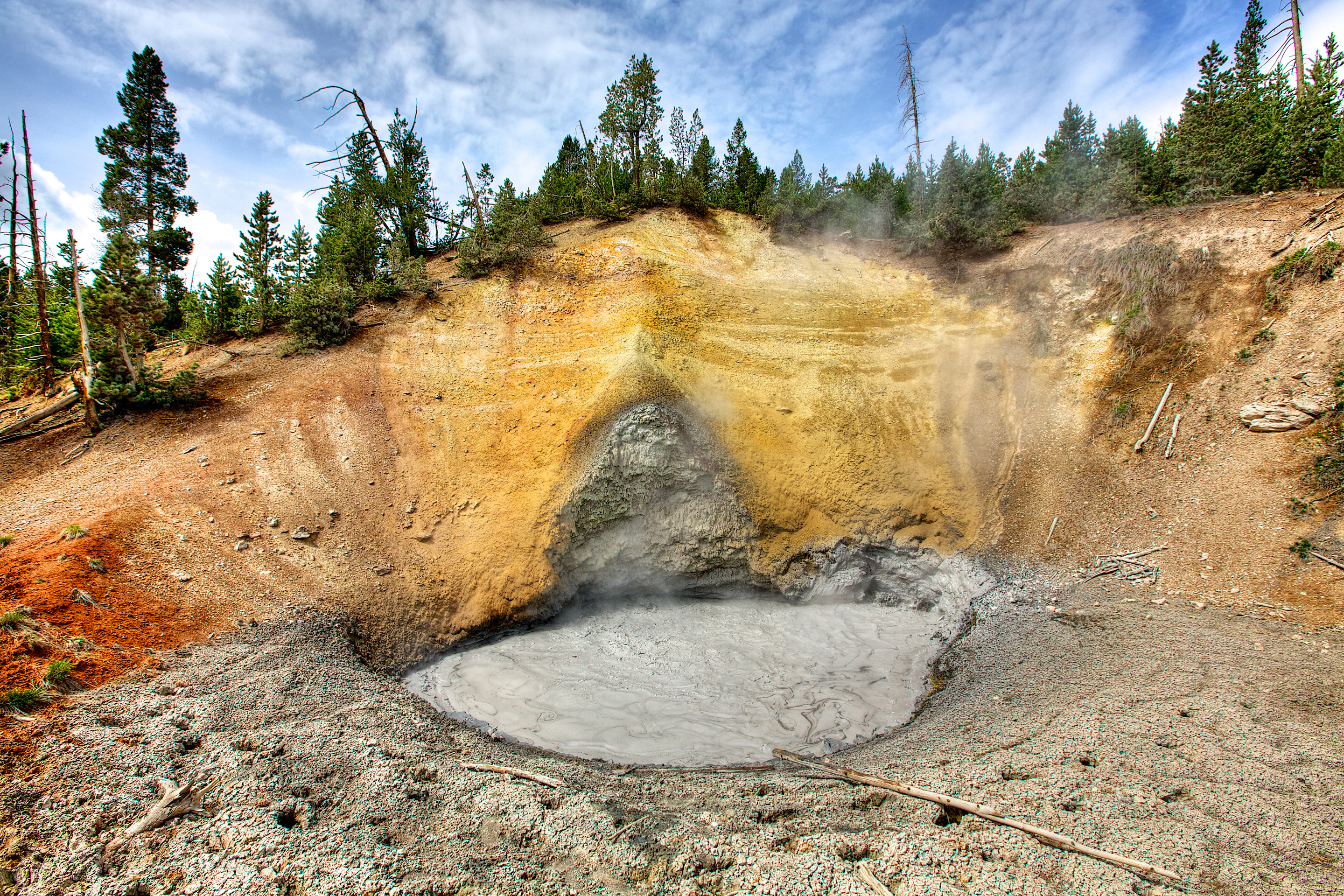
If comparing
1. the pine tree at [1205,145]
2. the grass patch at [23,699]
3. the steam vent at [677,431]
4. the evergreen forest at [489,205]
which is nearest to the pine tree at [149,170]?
the evergreen forest at [489,205]

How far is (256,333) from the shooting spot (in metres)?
13.9

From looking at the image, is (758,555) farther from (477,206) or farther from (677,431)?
(477,206)

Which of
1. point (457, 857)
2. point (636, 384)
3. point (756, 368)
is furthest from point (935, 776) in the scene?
point (756, 368)

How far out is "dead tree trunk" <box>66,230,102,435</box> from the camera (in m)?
10.9

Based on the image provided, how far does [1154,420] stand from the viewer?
11.3 m

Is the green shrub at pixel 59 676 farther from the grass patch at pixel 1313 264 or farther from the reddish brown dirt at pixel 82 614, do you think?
the grass patch at pixel 1313 264

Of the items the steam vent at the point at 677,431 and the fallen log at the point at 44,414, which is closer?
the steam vent at the point at 677,431

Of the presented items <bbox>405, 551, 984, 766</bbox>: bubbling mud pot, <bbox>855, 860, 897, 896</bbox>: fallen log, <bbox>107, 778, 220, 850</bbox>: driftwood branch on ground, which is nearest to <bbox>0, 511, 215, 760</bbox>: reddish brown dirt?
<bbox>107, 778, 220, 850</bbox>: driftwood branch on ground

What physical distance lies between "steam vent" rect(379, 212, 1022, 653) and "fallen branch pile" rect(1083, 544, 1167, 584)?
2005 millimetres

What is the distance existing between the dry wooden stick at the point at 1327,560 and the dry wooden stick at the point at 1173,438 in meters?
2.89

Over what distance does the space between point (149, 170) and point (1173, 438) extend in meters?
35.2

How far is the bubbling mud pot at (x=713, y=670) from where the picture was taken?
764cm

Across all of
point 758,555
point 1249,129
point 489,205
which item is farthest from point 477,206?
point 1249,129

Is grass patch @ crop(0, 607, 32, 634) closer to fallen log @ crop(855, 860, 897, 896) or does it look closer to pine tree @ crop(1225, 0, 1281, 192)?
fallen log @ crop(855, 860, 897, 896)
